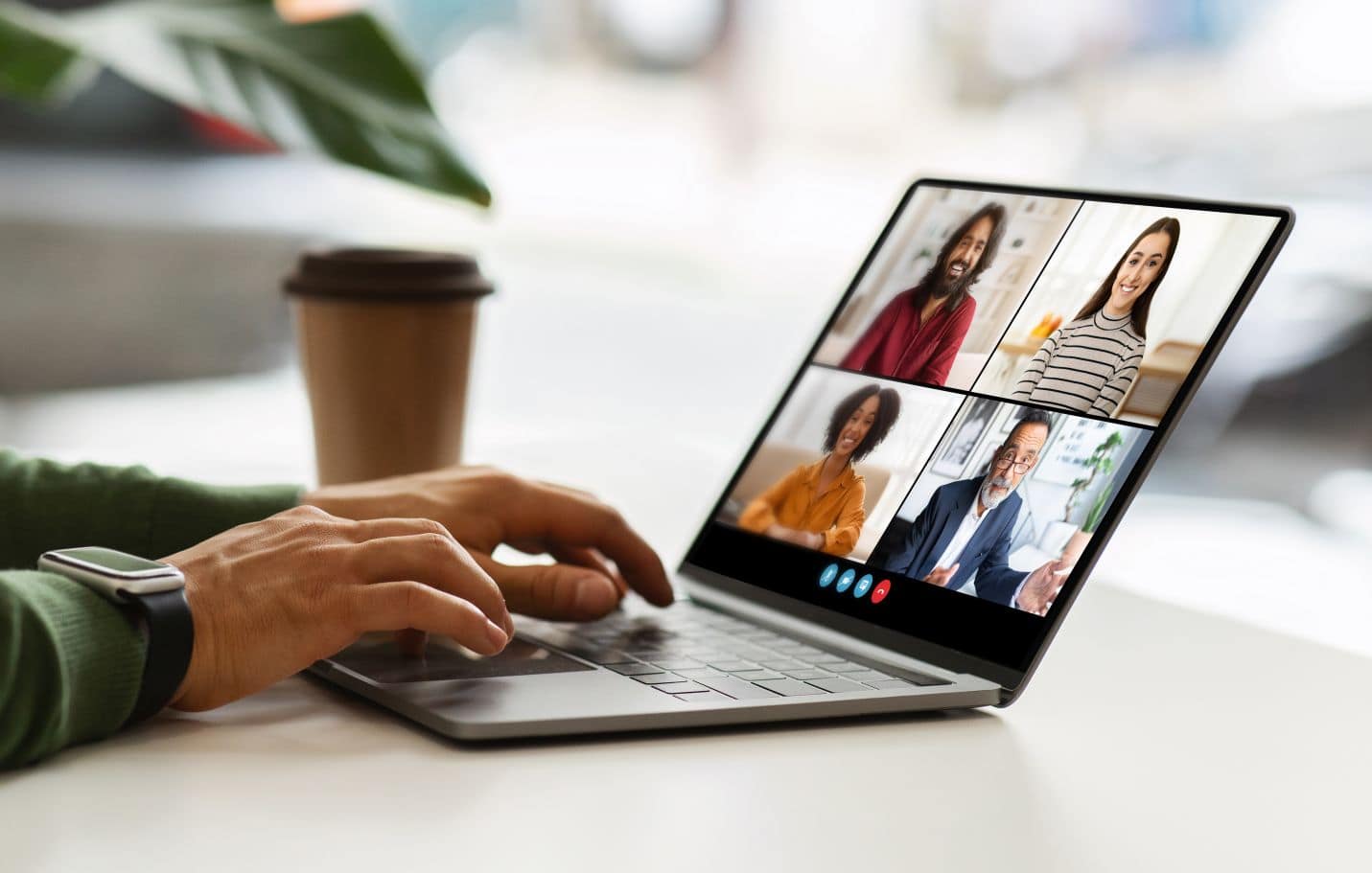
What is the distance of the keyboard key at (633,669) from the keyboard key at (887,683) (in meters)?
0.10

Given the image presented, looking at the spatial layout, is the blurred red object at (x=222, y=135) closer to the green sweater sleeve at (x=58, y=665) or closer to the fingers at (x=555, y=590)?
the fingers at (x=555, y=590)

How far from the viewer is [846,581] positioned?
0.75 m

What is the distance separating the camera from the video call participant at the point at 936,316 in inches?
30.5

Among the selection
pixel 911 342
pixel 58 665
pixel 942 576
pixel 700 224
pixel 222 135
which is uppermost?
pixel 700 224

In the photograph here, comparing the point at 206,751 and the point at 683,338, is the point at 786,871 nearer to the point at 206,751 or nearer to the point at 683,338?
the point at 206,751

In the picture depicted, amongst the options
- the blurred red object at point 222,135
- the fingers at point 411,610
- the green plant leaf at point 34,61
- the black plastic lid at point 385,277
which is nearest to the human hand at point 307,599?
the fingers at point 411,610

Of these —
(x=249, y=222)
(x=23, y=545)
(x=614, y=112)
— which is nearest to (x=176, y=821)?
(x=23, y=545)

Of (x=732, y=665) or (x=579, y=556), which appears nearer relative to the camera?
(x=732, y=665)

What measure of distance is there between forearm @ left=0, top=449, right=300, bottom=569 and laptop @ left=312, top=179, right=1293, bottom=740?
139mm

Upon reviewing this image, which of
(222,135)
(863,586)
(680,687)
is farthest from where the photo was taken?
(222,135)

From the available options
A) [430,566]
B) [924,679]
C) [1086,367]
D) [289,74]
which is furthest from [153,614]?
[289,74]

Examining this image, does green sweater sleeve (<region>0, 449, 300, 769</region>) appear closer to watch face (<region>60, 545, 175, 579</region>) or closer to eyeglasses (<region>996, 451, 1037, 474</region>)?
watch face (<region>60, 545, 175, 579</region>)

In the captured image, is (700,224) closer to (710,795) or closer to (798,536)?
(798,536)

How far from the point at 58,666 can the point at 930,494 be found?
0.40 m
